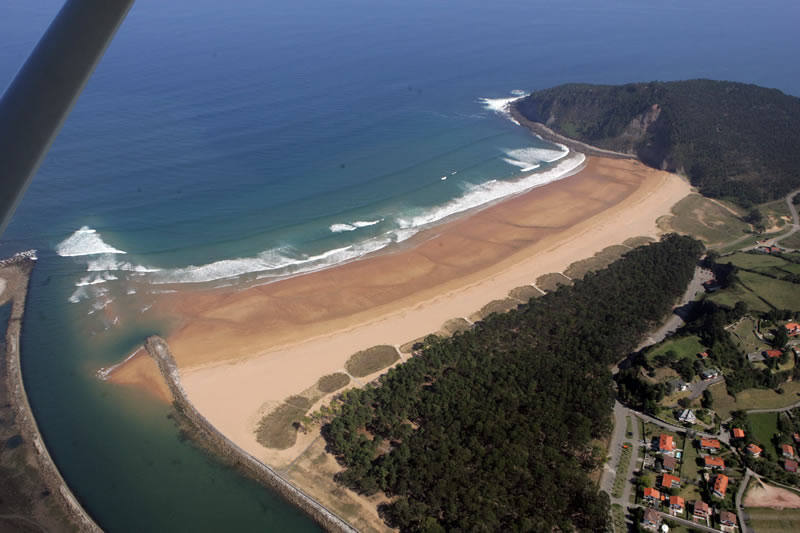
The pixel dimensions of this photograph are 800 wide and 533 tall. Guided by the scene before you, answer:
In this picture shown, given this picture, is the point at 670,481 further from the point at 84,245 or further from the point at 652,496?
the point at 84,245

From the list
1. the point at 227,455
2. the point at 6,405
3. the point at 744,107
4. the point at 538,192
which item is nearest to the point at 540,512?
the point at 227,455

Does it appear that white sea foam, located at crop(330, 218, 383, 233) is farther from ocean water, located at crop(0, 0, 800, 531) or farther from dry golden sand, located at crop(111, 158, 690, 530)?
dry golden sand, located at crop(111, 158, 690, 530)

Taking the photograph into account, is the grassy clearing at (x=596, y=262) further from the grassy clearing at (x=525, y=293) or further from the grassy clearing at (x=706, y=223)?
the grassy clearing at (x=706, y=223)

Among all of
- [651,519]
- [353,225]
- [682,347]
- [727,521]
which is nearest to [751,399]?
[682,347]

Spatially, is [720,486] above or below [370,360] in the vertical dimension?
below

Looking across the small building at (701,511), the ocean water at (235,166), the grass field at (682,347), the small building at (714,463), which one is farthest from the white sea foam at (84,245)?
the small building at (714,463)

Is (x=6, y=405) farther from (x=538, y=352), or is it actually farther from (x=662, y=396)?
(x=662, y=396)
